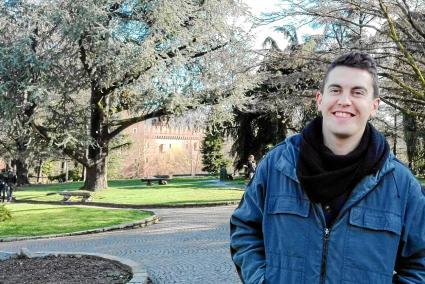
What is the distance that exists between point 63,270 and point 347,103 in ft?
19.4

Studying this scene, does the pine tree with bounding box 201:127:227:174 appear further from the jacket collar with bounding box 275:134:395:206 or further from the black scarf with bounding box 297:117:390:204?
the black scarf with bounding box 297:117:390:204

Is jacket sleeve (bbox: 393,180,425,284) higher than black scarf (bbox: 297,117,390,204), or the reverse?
black scarf (bbox: 297,117,390,204)

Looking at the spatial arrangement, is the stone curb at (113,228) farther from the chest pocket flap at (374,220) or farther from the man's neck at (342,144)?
the chest pocket flap at (374,220)

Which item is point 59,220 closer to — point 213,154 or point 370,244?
point 370,244

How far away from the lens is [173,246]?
10578 millimetres

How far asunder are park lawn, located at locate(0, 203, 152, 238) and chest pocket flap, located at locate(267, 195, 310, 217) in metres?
11.6

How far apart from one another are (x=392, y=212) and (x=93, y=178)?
26161mm

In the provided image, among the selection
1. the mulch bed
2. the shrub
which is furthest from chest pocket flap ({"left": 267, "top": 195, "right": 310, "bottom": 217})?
the shrub

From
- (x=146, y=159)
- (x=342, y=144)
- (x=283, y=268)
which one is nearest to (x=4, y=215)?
(x=283, y=268)

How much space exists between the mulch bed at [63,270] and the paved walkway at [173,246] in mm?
668

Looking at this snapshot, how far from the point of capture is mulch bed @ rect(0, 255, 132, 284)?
21.3ft

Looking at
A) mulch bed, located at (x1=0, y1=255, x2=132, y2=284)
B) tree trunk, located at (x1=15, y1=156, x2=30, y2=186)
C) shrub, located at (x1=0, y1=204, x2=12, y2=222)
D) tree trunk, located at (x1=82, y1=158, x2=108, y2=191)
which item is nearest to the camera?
mulch bed, located at (x1=0, y1=255, x2=132, y2=284)

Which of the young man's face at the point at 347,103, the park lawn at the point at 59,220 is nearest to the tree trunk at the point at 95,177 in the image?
the park lawn at the point at 59,220

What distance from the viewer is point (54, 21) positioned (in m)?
22.2
